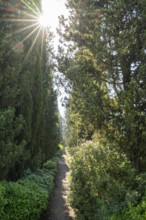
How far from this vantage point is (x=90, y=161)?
7098mm

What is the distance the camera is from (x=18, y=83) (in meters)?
8.09

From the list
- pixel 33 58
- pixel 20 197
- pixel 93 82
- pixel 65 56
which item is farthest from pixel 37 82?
pixel 20 197

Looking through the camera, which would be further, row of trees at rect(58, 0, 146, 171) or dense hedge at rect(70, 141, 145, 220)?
row of trees at rect(58, 0, 146, 171)

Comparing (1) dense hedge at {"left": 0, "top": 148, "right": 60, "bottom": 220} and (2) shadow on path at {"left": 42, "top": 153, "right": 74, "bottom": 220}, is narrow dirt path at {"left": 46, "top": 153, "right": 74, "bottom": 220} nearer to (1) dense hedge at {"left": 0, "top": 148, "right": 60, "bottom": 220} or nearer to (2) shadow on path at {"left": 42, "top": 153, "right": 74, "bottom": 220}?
(2) shadow on path at {"left": 42, "top": 153, "right": 74, "bottom": 220}

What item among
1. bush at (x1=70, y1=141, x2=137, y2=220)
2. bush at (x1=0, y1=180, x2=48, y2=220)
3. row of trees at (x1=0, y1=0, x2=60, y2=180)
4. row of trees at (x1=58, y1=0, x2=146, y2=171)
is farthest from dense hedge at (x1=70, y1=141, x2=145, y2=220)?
row of trees at (x1=0, y1=0, x2=60, y2=180)

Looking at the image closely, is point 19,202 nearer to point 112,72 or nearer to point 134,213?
point 134,213

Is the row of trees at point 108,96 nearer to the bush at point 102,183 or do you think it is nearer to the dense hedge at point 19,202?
the bush at point 102,183

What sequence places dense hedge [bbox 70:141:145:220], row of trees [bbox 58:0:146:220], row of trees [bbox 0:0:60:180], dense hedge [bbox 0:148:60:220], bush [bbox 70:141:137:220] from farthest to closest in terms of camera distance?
1. row of trees [bbox 0:0:60:180]
2. row of trees [bbox 58:0:146:220]
3. dense hedge [bbox 0:148:60:220]
4. bush [bbox 70:141:137:220]
5. dense hedge [bbox 70:141:145:220]

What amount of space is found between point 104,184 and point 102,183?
0.26 ft

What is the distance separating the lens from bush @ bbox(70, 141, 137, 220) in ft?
18.4

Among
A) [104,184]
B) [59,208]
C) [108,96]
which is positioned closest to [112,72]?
[108,96]

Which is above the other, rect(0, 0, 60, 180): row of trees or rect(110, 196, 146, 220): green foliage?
rect(0, 0, 60, 180): row of trees

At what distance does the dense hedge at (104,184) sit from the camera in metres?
5.46

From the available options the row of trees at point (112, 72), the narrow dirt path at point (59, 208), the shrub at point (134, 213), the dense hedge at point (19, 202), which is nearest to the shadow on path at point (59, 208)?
the narrow dirt path at point (59, 208)
